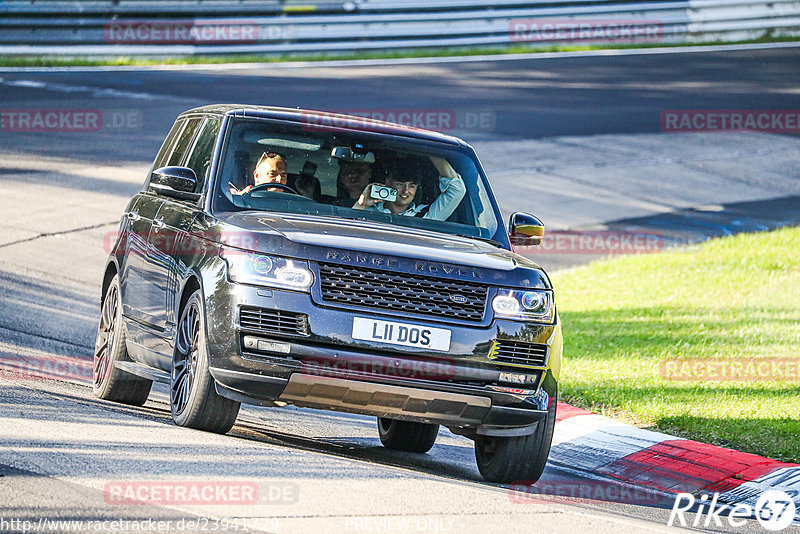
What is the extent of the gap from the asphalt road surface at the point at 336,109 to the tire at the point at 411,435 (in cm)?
12

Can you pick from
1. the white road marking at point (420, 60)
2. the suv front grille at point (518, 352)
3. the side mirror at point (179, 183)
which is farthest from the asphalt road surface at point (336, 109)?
the side mirror at point (179, 183)

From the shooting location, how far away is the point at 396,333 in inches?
277

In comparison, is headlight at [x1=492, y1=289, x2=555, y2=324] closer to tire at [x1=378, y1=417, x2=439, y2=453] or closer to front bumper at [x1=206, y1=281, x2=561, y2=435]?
front bumper at [x1=206, y1=281, x2=561, y2=435]

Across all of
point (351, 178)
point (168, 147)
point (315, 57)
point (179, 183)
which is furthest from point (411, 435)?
point (315, 57)

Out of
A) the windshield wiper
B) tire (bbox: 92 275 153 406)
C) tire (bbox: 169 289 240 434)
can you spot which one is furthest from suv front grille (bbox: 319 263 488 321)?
tire (bbox: 92 275 153 406)

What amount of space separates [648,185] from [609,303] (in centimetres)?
810

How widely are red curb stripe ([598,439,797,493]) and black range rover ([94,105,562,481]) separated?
3.86ft

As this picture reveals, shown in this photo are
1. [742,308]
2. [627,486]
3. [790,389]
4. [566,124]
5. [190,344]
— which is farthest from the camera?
[566,124]

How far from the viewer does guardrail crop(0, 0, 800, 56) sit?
29.6 meters

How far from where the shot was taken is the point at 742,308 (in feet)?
45.5

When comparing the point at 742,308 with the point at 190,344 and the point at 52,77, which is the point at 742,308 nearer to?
the point at 190,344

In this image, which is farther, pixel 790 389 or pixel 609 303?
pixel 609 303

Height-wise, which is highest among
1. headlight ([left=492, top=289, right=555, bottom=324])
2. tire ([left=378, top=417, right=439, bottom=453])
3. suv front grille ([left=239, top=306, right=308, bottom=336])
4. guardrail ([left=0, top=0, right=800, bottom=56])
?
guardrail ([left=0, top=0, right=800, bottom=56])

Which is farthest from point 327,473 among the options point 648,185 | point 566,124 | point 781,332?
point 566,124
